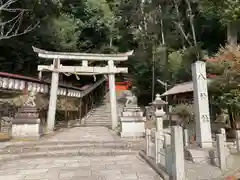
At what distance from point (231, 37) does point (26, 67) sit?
719 inches

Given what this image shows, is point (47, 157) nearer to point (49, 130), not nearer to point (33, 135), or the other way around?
point (33, 135)

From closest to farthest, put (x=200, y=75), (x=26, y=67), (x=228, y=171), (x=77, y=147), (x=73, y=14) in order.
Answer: (x=228, y=171), (x=200, y=75), (x=77, y=147), (x=26, y=67), (x=73, y=14)

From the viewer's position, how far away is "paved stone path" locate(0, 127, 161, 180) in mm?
4883

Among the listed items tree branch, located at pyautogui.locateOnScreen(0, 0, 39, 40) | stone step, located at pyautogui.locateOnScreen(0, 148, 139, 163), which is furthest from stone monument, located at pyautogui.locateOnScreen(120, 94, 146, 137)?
tree branch, located at pyautogui.locateOnScreen(0, 0, 39, 40)

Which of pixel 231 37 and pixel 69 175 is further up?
pixel 231 37

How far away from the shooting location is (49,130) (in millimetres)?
12133

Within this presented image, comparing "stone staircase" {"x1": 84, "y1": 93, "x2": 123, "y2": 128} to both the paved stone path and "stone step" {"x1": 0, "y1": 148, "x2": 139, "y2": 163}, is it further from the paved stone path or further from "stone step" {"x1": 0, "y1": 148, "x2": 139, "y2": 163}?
the paved stone path

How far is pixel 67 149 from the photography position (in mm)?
7941

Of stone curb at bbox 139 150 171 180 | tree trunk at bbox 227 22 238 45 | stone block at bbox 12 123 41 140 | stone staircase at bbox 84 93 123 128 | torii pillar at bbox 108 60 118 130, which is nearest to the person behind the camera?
stone curb at bbox 139 150 171 180

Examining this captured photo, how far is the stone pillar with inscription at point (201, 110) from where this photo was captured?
6066 mm

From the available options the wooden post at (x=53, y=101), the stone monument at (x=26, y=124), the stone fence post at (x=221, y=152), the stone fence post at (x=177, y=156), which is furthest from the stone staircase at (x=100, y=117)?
the stone fence post at (x=177, y=156)

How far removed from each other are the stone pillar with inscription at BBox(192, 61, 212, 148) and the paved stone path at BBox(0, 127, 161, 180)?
72.3 inches

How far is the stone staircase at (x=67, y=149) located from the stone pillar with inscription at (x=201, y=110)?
2.60m

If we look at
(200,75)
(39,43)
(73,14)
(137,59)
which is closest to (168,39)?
(137,59)
